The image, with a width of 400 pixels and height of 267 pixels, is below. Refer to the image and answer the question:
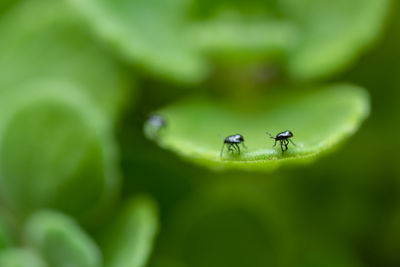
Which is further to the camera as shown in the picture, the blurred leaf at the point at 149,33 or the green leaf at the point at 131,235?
the blurred leaf at the point at 149,33

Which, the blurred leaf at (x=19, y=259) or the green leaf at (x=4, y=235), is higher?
the green leaf at (x=4, y=235)

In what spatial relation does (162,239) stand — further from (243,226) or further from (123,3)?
(123,3)

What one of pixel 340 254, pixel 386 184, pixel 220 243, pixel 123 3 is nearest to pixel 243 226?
pixel 220 243

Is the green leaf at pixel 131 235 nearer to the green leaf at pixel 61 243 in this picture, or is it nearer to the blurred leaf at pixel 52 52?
the green leaf at pixel 61 243

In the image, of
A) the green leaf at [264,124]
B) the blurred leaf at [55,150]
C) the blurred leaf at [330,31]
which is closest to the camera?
the green leaf at [264,124]

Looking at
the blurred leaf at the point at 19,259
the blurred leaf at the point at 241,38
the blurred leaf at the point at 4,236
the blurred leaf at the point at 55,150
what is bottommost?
the blurred leaf at the point at 19,259

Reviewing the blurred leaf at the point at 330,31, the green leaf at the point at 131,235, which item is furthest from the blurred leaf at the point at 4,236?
the blurred leaf at the point at 330,31

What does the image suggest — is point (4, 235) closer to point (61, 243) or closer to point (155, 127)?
point (61, 243)
